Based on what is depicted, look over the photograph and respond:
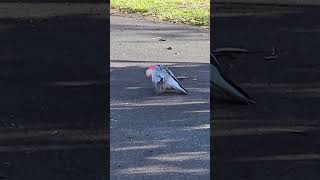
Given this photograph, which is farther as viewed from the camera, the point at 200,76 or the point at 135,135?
the point at 200,76

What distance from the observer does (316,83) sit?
2.91 m

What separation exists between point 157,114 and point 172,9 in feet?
18.2

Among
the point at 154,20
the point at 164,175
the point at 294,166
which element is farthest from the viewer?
the point at 154,20

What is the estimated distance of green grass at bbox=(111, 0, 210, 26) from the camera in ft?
30.3

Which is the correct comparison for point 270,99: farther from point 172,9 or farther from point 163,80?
point 172,9

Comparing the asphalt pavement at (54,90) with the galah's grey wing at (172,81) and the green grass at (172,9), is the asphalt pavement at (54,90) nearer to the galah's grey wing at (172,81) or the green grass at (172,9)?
the galah's grey wing at (172,81)

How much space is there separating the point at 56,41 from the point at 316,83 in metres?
1.14

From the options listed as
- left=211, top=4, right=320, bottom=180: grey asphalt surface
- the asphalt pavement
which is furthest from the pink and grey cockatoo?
the asphalt pavement

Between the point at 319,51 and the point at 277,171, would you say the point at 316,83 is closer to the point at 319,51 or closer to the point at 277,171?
the point at 319,51

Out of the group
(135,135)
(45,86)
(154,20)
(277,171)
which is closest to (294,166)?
(277,171)

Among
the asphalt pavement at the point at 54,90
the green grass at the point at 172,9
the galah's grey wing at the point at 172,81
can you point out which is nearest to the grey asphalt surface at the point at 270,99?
the asphalt pavement at the point at 54,90

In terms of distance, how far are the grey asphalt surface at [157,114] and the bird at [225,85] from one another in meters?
0.77

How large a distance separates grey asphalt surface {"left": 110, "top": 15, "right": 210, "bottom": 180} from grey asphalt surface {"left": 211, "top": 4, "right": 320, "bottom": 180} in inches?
25.3

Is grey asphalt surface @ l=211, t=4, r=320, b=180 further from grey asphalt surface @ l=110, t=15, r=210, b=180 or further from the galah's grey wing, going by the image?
the galah's grey wing
